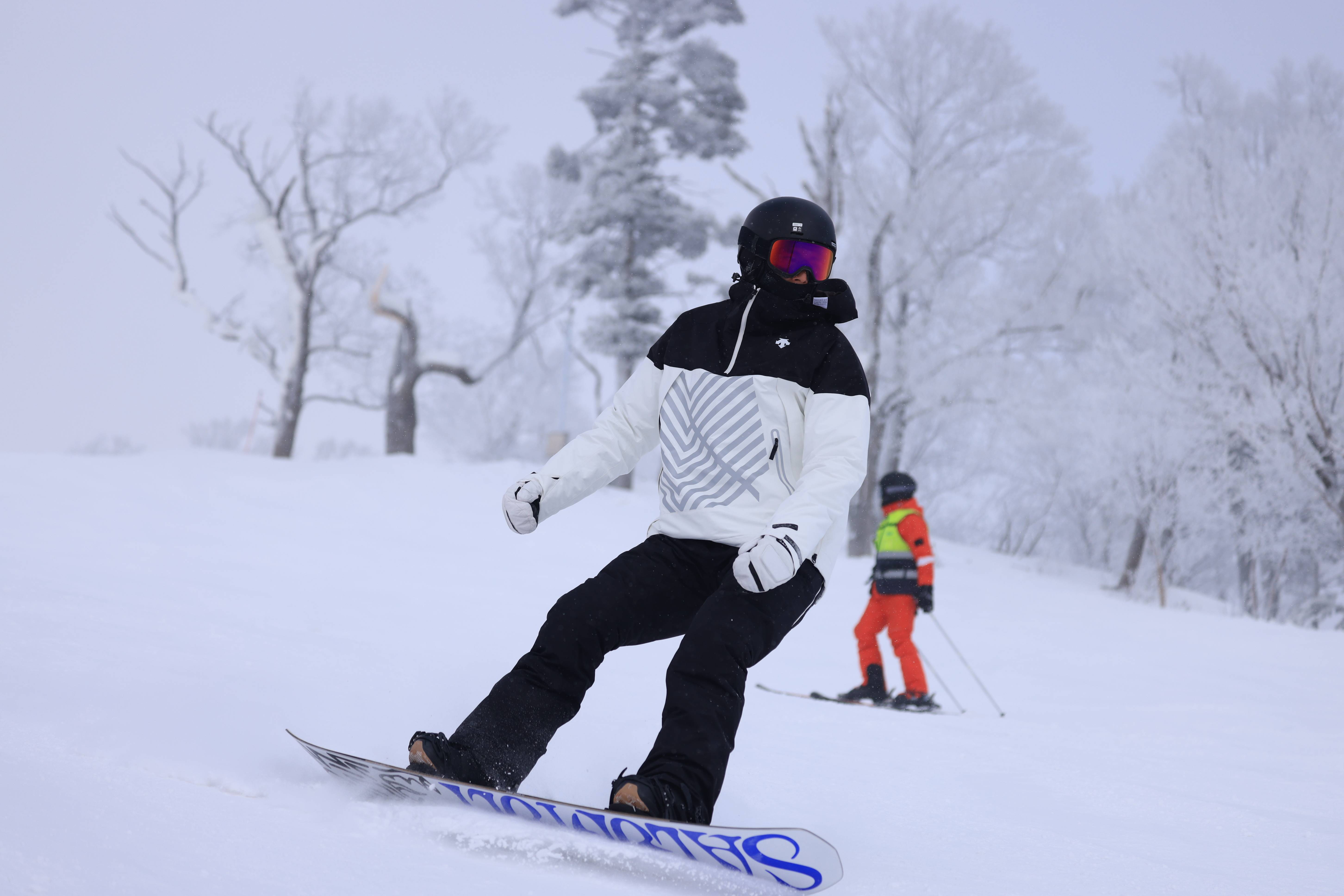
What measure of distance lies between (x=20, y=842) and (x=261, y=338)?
22262mm

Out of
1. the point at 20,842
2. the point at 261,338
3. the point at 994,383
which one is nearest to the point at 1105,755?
the point at 20,842

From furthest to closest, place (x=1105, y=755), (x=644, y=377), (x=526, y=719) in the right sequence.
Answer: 1. (x=1105, y=755)
2. (x=644, y=377)
3. (x=526, y=719)

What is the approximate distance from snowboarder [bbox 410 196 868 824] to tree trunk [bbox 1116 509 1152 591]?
51.9 ft

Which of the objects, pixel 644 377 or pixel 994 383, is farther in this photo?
pixel 994 383

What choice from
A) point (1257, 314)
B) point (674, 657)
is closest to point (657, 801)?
point (674, 657)

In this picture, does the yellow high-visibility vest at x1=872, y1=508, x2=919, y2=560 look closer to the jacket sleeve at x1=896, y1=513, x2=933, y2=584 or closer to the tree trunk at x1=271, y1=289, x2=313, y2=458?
the jacket sleeve at x1=896, y1=513, x2=933, y2=584

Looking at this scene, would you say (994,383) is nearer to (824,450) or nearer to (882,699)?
(882,699)

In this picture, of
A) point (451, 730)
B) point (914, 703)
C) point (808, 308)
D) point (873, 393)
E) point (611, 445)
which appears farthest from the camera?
point (873, 393)

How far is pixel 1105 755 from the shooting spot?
4.00 m

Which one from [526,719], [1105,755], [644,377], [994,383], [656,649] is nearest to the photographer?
[526,719]

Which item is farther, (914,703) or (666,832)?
(914,703)

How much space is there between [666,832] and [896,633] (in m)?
4.08

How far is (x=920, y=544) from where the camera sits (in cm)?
550

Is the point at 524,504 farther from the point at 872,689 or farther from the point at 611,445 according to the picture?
the point at 872,689
